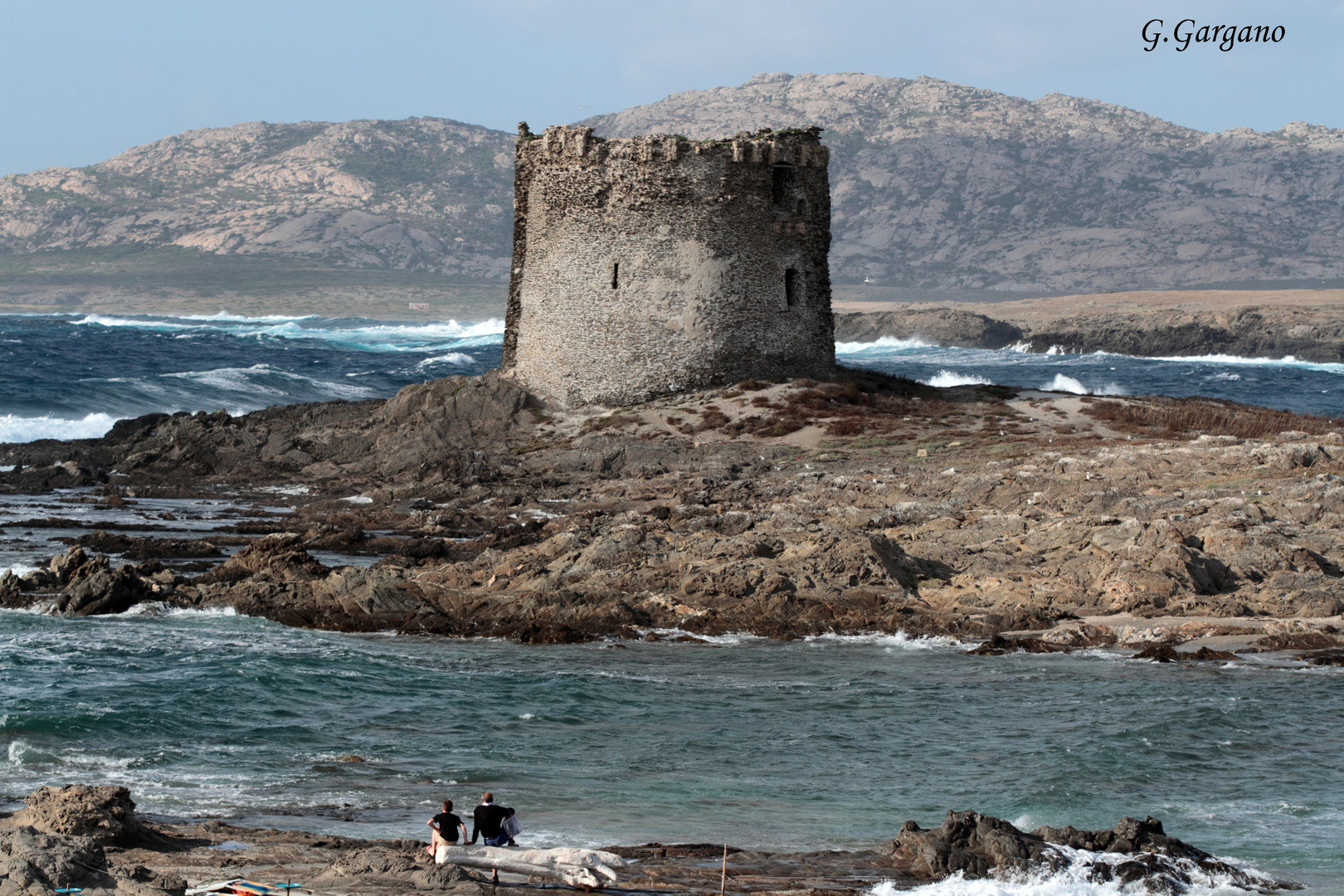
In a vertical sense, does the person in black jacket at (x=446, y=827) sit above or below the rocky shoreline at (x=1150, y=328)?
below

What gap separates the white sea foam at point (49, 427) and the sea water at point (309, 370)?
53 mm

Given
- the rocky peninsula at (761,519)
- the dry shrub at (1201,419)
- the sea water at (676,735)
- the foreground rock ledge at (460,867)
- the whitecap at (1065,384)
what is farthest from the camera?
the whitecap at (1065,384)

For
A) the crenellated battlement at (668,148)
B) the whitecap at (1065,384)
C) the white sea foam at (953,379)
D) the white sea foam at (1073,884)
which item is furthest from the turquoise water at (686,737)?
the white sea foam at (953,379)

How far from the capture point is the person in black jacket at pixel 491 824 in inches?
342

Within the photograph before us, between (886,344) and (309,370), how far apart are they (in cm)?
4944

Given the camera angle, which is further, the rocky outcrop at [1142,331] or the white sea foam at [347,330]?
the white sea foam at [347,330]

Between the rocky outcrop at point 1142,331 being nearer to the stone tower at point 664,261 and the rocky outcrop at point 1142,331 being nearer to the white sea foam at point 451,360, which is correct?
the white sea foam at point 451,360

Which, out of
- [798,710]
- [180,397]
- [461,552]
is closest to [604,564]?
[461,552]

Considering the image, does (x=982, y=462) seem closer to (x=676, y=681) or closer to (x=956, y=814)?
(x=676, y=681)

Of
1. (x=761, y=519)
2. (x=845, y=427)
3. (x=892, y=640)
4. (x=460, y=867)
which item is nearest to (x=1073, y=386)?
(x=845, y=427)

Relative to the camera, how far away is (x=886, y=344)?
102 meters

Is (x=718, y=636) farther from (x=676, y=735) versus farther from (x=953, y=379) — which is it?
(x=953, y=379)

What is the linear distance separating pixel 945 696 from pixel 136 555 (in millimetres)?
12528

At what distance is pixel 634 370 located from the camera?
28.2 metres
